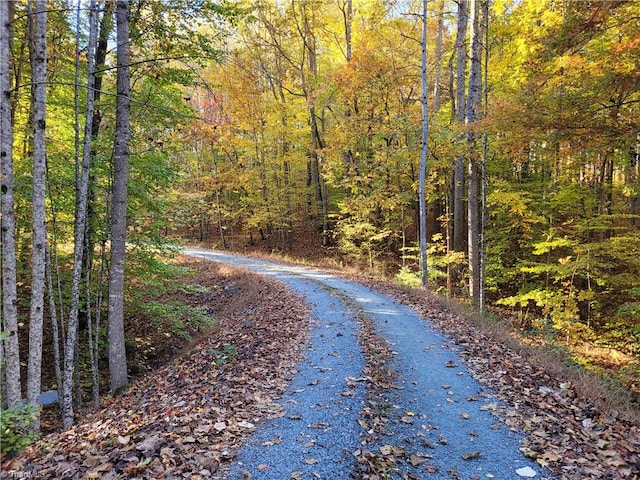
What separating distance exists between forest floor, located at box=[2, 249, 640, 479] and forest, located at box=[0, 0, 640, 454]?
1.03m

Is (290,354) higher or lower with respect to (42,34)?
lower

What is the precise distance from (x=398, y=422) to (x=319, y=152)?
16.3 metres

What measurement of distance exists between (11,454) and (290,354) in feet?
13.3

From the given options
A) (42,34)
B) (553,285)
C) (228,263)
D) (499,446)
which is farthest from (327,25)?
(499,446)

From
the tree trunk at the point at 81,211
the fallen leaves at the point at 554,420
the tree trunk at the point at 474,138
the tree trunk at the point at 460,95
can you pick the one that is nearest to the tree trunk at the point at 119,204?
the tree trunk at the point at 81,211

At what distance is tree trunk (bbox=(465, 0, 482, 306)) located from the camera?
11.1 metres

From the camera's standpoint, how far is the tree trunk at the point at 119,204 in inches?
287

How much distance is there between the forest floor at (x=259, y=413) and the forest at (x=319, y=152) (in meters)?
1.03

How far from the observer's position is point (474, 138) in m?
12.1

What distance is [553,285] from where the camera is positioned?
15234 mm

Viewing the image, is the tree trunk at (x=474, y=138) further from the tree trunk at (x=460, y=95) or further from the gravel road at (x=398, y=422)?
the gravel road at (x=398, y=422)

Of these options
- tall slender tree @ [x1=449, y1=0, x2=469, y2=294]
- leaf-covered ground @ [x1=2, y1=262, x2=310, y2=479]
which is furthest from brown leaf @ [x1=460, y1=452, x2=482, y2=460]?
tall slender tree @ [x1=449, y1=0, x2=469, y2=294]

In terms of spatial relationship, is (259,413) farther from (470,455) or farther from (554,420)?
(554,420)

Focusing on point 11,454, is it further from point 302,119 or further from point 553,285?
point 302,119
